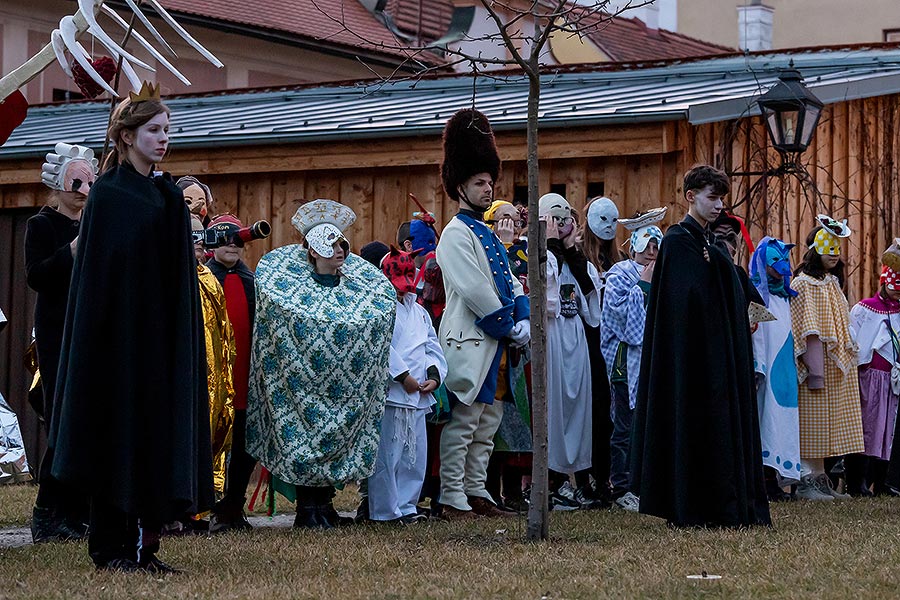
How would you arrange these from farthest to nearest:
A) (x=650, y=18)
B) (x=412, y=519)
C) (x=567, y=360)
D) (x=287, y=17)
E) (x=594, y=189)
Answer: (x=650, y=18), (x=287, y=17), (x=594, y=189), (x=567, y=360), (x=412, y=519)

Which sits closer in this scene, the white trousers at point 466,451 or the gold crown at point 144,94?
the gold crown at point 144,94

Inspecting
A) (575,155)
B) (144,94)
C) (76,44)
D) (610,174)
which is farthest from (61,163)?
(610,174)

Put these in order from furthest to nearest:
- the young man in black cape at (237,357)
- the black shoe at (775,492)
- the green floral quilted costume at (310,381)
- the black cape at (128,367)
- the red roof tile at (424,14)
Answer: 1. the red roof tile at (424,14)
2. the black shoe at (775,492)
3. the young man in black cape at (237,357)
4. the green floral quilted costume at (310,381)
5. the black cape at (128,367)

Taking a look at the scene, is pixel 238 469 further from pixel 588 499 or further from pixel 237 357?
pixel 588 499

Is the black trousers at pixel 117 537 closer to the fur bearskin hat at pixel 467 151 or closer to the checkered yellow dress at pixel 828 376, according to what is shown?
the fur bearskin hat at pixel 467 151

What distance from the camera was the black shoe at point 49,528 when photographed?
8297mm

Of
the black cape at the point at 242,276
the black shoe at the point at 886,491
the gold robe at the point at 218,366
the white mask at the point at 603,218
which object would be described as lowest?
the black shoe at the point at 886,491

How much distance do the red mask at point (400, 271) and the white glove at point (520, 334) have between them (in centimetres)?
63

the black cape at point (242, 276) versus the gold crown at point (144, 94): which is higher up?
the gold crown at point (144, 94)

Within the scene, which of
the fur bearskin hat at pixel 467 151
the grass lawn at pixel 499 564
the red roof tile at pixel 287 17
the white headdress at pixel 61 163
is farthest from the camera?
the red roof tile at pixel 287 17

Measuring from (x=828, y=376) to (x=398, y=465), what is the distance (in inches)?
152

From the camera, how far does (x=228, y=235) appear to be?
902cm

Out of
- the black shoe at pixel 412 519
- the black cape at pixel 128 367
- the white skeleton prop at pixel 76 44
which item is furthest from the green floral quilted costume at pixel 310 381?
the black cape at pixel 128 367

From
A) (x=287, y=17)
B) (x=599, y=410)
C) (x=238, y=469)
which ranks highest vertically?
(x=287, y=17)
